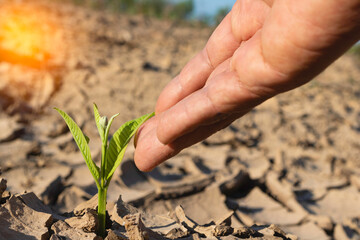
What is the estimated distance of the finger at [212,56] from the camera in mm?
1501

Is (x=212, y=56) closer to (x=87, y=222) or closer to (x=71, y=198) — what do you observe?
(x=87, y=222)

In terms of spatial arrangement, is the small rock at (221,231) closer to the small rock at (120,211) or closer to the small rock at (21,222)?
the small rock at (120,211)

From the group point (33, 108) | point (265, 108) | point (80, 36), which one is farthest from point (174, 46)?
point (33, 108)

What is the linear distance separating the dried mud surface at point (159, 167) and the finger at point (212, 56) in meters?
0.50

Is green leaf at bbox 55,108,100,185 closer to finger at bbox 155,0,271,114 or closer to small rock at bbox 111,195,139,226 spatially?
small rock at bbox 111,195,139,226

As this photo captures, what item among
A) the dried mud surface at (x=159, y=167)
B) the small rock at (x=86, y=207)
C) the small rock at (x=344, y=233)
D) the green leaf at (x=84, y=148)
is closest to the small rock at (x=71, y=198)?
the dried mud surface at (x=159, y=167)

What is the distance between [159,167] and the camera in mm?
2404

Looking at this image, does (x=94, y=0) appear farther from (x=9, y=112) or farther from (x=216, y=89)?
(x=216, y=89)

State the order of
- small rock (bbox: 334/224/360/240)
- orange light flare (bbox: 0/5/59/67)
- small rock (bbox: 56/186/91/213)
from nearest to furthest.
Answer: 1. small rock (bbox: 56/186/91/213)
2. small rock (bbox: 334/224/360/240)
3. orange light flare (bbox: 0/5/59/67)

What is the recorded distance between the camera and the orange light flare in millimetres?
3643

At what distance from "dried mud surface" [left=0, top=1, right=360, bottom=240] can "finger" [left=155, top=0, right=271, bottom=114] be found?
0.50m

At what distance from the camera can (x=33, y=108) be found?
3074 millimetres

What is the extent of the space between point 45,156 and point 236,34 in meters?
1.60

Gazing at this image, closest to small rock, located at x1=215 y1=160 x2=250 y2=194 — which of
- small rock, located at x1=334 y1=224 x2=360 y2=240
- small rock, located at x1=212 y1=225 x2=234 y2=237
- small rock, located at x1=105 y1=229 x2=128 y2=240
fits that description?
small rock, located at x1=334 y1=224 x2=360 y2=240
